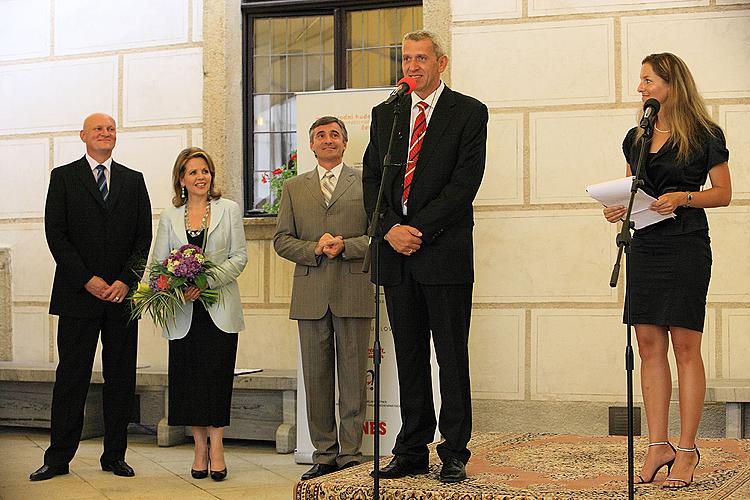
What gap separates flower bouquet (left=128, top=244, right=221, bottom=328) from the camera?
16.2 ft

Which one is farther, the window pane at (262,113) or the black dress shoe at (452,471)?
the window pane at (262,113)

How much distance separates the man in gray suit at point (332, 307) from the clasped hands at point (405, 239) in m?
1.21

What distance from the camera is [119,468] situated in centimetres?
515

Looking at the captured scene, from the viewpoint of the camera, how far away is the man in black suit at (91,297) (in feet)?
16.9

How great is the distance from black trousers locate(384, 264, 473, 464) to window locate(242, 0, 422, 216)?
123 inches

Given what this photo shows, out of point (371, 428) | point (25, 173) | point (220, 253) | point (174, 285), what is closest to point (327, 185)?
point (220, 253)

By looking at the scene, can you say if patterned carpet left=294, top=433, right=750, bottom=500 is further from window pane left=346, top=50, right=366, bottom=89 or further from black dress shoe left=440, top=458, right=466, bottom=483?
window pane left=346, top=50, right=366, bottom=89

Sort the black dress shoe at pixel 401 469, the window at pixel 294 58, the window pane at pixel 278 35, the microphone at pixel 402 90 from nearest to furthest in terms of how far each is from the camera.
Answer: the microphone at pixel 402 90
the black dress shoe at pixel 401 469
the window at pixel 294 58
the window pane at pixel 278 35

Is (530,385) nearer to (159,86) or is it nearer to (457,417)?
(457,417)

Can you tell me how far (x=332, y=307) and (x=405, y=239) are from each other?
1350mm

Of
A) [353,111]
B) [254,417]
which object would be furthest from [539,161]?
[254,417]

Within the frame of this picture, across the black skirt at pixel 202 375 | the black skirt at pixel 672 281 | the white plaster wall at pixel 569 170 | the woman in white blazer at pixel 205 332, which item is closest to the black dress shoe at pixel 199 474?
the woman in white blazer at pixel 205 332

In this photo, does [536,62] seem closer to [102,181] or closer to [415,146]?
[415,146]

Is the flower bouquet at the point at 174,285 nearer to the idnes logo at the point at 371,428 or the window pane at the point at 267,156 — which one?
the idnes logo at the point at 371,428
